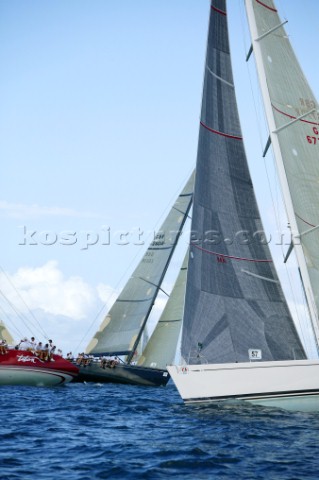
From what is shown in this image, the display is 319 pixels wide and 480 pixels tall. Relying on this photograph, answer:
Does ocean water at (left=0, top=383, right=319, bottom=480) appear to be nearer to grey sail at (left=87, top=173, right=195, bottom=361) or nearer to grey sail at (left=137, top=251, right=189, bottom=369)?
grey sail at (left=137, top=251, right=189, bottom=369)

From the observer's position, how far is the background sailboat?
35.6 m

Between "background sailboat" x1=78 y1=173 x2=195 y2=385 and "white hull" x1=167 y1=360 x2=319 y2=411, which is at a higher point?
"background sailboat" x1=78 y1=173 x2=195 y2=385

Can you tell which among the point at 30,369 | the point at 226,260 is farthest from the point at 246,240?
the point at 30,369

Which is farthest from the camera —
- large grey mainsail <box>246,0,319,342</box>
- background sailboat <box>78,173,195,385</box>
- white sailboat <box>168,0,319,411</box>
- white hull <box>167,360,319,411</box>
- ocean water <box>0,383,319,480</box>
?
background sailboat <box>78,173,195,385</box>

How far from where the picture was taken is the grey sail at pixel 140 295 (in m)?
37.8

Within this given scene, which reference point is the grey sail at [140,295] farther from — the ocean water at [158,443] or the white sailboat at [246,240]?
the white sailboat at [246,240]

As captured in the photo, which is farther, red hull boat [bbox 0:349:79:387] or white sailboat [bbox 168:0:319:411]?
red hull boat [bbox 0:349:79:387]

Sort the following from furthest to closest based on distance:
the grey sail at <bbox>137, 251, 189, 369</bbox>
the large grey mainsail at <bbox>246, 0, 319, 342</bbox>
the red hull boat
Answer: the grey sail at <bbox>137, 251, 189, 369</bbox>, the red hull boat, the large grey mainsail at <bbox>246, 0, 319, 342</bbox>

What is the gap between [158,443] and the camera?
41.8 ft

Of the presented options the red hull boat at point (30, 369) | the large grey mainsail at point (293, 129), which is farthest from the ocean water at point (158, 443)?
the red hull boat at point (30, 369)

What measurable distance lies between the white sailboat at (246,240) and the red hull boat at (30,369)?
37.6 feet

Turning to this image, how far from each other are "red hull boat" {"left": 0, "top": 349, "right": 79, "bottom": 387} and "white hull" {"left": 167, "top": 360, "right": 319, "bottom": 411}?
12829 millimetres

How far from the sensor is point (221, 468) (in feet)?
35.1

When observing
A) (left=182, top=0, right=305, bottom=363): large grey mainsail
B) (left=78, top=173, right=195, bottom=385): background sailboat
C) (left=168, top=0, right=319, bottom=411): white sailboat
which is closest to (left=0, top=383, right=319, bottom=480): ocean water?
(left=168, top=0, right=319, bottom=411): white sailboat
